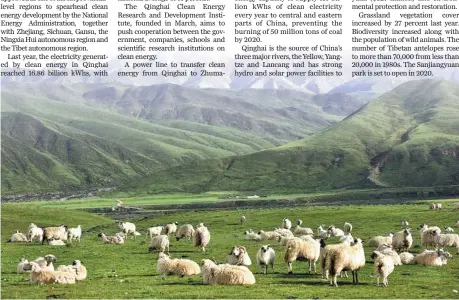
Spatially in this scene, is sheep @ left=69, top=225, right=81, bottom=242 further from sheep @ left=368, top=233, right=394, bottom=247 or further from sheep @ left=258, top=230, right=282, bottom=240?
sheep @ left=368, top=233, right=394, bottom=247

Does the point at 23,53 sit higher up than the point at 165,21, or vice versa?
the point at 165,21

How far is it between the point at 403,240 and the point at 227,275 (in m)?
16.7

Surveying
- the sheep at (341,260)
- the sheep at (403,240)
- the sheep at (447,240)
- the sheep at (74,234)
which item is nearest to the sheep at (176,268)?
the sheep at (341,260)

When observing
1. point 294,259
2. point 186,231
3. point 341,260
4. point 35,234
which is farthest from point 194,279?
point 35,234

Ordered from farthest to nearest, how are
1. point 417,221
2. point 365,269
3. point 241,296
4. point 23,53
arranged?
point 417,221 → point 23,53 → point 365,269 → point 241,296

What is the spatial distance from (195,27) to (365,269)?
32.3 meters

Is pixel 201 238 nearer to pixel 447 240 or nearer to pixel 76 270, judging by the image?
pixel 76 270

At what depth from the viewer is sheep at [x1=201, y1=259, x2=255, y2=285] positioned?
26250 millimetres

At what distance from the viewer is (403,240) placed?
121 feet

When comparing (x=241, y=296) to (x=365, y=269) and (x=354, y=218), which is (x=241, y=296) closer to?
(x=365, y=269)

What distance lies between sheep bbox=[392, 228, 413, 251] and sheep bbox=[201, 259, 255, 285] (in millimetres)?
15535

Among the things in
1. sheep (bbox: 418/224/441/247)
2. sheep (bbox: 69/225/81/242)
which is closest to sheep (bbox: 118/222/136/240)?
sheep (bbox: 69/225/81/242)

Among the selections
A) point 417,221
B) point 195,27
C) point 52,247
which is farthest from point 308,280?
point 417,221

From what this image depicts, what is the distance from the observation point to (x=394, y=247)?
37.8 m
